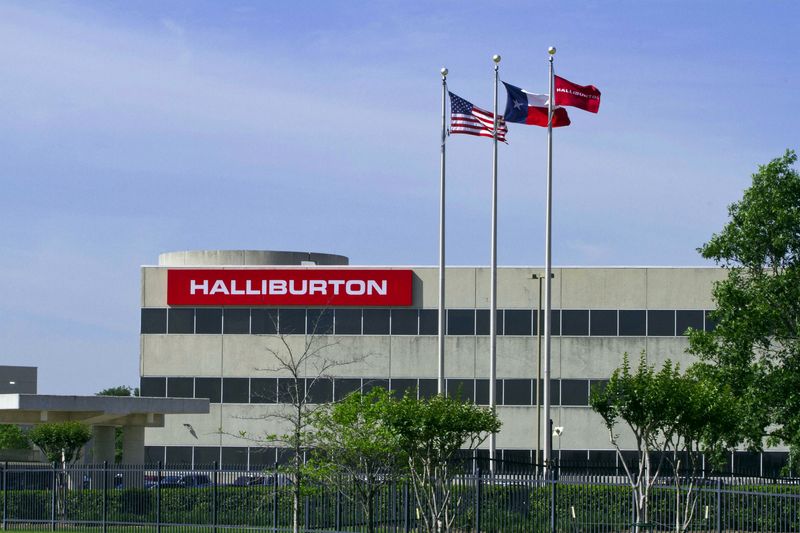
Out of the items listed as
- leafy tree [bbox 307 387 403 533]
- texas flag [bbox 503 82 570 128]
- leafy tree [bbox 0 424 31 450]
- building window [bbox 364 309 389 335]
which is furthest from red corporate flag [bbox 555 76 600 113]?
leafy tree [bbox 0 424 31 450]

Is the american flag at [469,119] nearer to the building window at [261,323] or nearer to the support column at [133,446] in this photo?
the support column at [133,446]

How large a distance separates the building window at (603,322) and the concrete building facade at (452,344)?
0.05m

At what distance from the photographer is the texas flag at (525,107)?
4616 cm

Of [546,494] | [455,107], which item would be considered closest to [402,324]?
[455,107]

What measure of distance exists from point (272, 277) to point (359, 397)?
34.9 m

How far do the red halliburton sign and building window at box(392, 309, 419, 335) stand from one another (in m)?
0.52

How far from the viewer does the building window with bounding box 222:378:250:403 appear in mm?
66375

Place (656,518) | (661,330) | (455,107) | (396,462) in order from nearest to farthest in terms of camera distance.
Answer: (396,462) < (656,518) < (455,107) < (661,330)

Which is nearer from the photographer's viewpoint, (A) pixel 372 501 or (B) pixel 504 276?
(A) pixel 372 501

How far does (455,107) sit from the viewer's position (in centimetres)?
4644

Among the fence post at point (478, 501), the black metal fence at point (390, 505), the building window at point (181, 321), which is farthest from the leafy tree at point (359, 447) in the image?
the building window at point (181, 321)

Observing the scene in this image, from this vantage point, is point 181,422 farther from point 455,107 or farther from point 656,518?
point 656,518

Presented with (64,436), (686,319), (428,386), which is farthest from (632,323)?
(64,436)

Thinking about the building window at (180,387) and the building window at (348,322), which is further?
the building window at (180,387)
